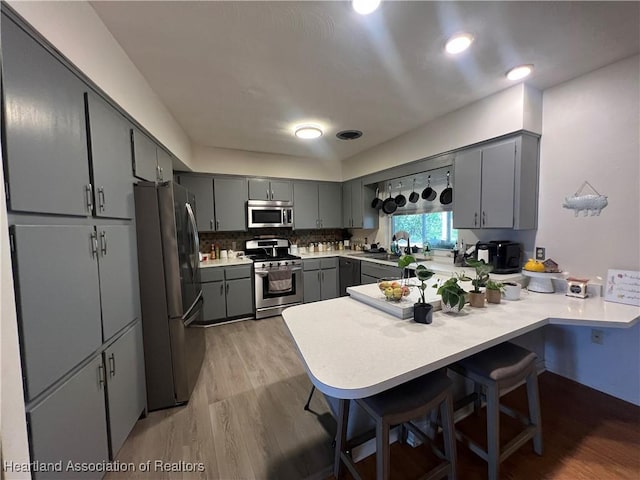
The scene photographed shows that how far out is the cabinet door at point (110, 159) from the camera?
136 centimetres

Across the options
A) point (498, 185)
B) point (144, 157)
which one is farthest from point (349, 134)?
point (144, 157)

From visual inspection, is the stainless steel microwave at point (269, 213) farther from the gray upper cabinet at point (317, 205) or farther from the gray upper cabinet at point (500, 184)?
the gray upper cabinet at point (500, 184)

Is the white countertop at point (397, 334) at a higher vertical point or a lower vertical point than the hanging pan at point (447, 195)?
lower

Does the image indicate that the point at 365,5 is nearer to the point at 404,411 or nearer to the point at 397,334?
the point at 397,334

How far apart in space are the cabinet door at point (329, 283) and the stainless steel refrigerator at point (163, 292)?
2389 mm

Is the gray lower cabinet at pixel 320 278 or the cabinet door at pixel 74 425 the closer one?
the cabinet door at pixel 74 425

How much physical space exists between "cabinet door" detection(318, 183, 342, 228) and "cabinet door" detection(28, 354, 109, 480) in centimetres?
359

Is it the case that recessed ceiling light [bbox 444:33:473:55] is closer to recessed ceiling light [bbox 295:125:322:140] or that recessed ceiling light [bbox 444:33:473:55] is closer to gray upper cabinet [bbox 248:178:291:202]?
recessed ceiling light [bbox 295:125:322:140]

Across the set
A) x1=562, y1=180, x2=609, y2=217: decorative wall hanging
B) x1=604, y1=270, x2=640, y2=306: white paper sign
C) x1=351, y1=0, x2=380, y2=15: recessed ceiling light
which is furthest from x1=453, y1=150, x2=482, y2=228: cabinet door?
x1=351, y1=0, x2=380, y2=15: recessed ceiling light

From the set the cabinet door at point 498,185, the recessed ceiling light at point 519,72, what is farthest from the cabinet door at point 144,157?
the cabinet door at point 498,185

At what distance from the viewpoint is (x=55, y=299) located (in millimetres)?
1034

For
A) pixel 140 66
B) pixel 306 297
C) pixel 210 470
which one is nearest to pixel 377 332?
pixel 210 470

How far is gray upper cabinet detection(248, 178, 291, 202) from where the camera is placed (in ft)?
13.0

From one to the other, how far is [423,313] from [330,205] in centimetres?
339
